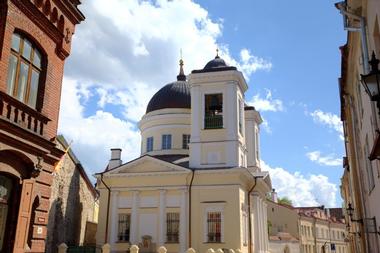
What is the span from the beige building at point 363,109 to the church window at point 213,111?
41.7 feet

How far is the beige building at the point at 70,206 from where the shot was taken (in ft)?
76.7

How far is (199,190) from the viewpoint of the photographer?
92.9 ft

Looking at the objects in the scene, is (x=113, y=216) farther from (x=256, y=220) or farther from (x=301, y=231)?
(x=301, y=231)

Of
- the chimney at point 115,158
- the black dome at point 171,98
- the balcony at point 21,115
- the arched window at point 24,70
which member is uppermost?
the black dome at point 171,98

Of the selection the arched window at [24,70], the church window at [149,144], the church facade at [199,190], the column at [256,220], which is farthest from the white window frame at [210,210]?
the arched window at [24,70]

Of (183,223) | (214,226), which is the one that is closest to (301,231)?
(214,226)

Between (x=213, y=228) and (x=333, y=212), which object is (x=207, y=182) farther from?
(x=333, y=212)

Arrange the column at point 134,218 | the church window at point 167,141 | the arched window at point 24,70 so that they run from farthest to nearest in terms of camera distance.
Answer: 1. the church window at point 167,141
2. the column at point 134,218
3. the arched window at point 24,70

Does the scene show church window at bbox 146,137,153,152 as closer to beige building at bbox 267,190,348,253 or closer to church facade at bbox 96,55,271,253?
church facade at bbox 96,55,271,253

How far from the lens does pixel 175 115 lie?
115 ft

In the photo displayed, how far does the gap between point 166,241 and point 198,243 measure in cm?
206

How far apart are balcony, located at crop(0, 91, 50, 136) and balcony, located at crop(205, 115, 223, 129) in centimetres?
1997

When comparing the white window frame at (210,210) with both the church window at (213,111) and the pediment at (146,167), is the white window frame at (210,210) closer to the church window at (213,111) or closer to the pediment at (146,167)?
the pediment at (146,167)

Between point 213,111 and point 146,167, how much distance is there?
6191 millimetres
